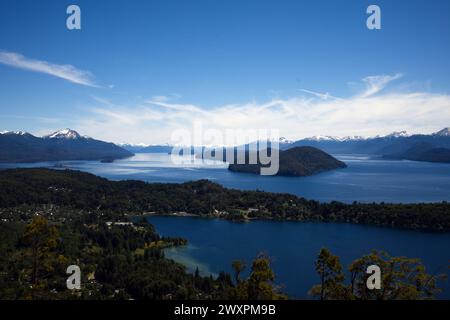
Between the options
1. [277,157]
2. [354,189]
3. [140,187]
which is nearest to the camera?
[140,187]

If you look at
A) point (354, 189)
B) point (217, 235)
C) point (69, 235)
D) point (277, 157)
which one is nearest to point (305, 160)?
point (277, 157)

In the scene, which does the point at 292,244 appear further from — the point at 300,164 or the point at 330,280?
the point at 300,164

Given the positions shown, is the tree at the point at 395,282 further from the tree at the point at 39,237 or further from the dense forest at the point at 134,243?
the tree at the point at 39,237

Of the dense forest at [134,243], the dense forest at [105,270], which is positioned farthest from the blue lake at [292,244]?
the dense forest at [105,270]

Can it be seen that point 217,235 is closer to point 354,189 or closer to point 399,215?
point 399,215

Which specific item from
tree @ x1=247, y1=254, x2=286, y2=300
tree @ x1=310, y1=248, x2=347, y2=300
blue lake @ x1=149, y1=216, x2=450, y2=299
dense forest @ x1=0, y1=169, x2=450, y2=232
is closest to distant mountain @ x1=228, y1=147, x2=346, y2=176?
dense forest @ x1=0, y1=169, x2=450, y2=232

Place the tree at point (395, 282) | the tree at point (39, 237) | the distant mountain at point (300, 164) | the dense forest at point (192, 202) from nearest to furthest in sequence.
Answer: the tree at point (39, 237) < the tree at point (395, 282) < the dense forest at point (192, 202) < the distant mountain at point (300, 164)
